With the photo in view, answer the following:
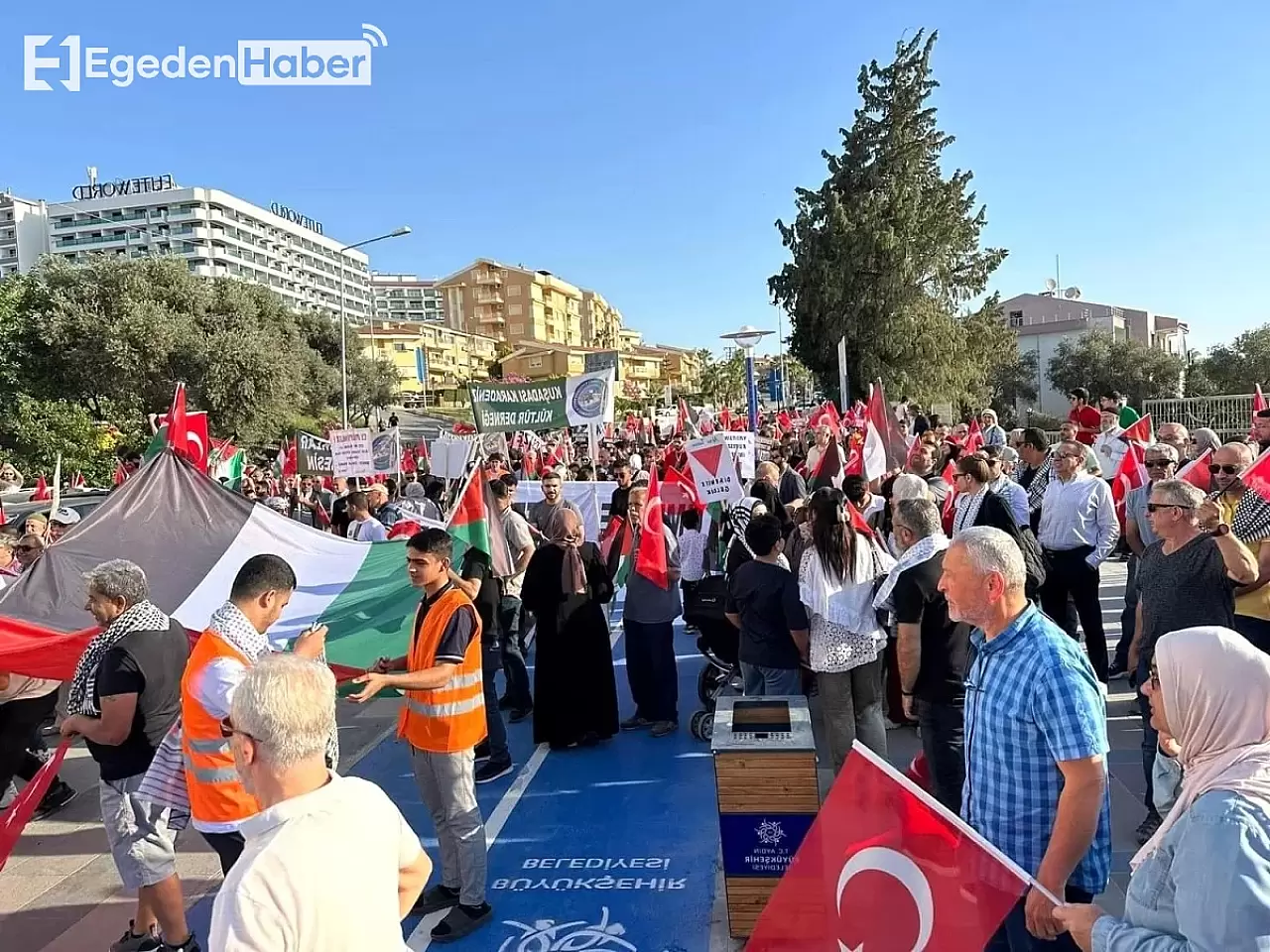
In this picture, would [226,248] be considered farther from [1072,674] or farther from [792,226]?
[1072,674]

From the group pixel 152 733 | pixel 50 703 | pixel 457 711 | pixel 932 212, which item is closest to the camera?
pixel 152 733

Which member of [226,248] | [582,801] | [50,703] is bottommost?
[582,801]

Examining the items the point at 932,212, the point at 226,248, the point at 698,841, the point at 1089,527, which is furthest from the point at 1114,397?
the point at 226,248

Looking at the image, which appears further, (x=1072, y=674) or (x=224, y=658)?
(x=224, y=658)

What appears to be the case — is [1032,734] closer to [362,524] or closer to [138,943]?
[138,943]

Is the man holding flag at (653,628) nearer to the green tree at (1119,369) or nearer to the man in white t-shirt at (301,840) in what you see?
the man in white t-shirt at (301,840)

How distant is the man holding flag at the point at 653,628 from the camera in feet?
22.4

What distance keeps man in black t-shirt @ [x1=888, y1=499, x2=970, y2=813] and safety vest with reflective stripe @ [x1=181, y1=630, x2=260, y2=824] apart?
2762mm

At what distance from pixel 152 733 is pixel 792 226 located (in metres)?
39.7

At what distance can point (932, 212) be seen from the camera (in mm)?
37969

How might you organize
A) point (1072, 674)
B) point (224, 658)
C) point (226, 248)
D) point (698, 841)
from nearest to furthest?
point (1072, 674), point (224, 658), point (698, 841), point (226, 248)

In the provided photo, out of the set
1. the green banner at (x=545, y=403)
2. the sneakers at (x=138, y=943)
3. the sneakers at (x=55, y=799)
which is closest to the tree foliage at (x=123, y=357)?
the green banner at (x=545, y=403)

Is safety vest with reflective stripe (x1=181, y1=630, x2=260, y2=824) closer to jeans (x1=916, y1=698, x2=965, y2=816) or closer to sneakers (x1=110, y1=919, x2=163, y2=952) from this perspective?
sneakers (x1=110, y1=919, x2=163, y2=952)

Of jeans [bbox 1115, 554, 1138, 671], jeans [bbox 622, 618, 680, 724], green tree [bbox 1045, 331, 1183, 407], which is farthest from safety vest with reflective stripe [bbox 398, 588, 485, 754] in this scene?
green tree [bbox 1045, 331, 1183, 407]
